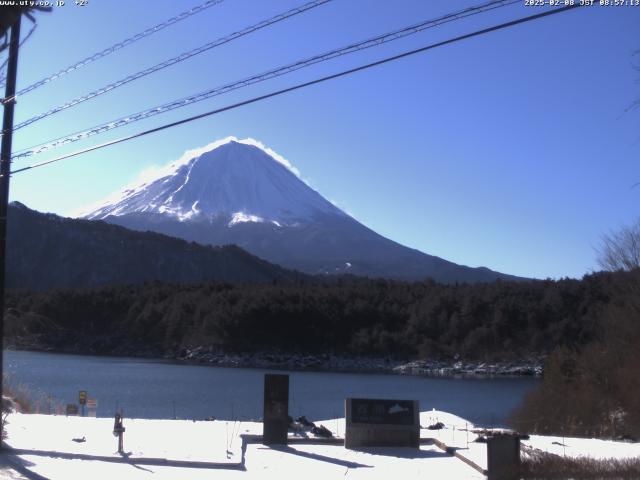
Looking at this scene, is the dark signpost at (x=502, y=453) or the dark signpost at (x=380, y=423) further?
the dark signpost at (x=380, y=423)

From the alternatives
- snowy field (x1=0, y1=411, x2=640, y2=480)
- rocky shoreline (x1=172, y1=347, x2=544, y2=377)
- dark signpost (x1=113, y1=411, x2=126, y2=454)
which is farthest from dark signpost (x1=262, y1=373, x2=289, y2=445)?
rocky shoreline (x1=172, y1=347, x2=544, y2=377)

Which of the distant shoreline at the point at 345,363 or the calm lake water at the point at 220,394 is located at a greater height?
the distant shoreline at the point at 345,363

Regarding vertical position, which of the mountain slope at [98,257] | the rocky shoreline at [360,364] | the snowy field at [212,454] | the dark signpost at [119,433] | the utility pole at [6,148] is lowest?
the snowy field at [212,454]

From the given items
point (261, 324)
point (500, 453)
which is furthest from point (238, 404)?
point (261, 324)

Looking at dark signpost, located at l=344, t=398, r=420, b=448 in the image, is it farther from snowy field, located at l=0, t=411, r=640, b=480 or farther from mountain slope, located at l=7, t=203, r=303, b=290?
mountain slope, located at l=7, t=203, r=303, b=290

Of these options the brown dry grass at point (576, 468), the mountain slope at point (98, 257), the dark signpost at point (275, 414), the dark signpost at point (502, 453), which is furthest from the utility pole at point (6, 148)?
Result: the mountain slope at point (98, 257)

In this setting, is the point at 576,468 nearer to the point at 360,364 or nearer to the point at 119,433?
the point at 119,433

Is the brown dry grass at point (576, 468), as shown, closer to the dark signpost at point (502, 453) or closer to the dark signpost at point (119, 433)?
the dark signpost at point (502, 453)

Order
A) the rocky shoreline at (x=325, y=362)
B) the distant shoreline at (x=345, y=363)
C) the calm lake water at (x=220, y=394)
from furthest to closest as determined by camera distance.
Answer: the rocky shoreline at (x=325, y=362), the distant shoreline at (x=345, y=363), the calm lake water at (x=220, y=394)

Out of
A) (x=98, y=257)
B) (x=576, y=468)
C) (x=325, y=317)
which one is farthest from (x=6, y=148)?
(x=98, y=257)

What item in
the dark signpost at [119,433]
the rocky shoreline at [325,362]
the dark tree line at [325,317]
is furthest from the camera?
the dark tree line at [325,317]
